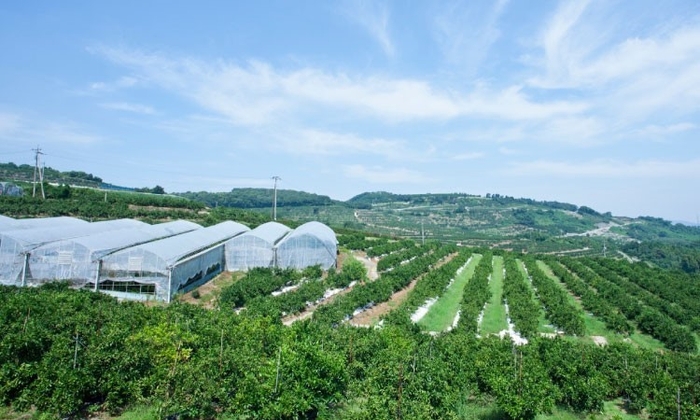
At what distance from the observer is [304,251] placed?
40469mm

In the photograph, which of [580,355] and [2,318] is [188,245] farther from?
[580,355]

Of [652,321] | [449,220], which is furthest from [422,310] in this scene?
[449,220]

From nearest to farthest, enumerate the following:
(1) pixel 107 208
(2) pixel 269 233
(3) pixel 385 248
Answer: (2) pixel 269 233
(1) pixel 107 208
(3) pixel 385 248

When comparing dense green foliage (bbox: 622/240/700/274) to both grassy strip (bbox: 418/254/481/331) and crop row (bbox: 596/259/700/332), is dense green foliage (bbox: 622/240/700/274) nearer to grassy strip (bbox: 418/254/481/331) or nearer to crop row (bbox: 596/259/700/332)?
crop row (bbox: 596/259/700/332)

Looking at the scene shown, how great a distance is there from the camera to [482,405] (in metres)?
15.2

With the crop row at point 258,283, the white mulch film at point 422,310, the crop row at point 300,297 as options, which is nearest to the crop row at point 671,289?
the white mulch film at point 422,310

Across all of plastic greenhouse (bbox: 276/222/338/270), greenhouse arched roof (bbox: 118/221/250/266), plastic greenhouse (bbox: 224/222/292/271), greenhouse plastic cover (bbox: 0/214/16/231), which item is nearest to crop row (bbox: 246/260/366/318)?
plastic greenhouse (bbox: 276/222/338/270)

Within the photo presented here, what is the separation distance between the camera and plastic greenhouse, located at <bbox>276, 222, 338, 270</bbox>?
39.8 metres

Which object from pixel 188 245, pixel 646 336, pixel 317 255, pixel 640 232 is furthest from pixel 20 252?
pixel 640 232

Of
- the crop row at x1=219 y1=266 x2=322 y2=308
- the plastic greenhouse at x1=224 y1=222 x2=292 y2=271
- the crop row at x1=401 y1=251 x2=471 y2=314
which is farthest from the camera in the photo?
the plastic greenhouse at x1=224 y1=222 x2=292 y2=271

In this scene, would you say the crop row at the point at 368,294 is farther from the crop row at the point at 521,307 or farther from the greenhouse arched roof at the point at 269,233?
the greenhouse arched roof at the point at 269,233

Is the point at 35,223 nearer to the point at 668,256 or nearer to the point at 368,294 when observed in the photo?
the point at 368,294

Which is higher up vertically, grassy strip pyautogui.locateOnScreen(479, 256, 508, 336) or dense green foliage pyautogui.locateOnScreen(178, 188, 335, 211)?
dense green foliage pyautogui.locateOnScreen(178, 188, 335, 211)

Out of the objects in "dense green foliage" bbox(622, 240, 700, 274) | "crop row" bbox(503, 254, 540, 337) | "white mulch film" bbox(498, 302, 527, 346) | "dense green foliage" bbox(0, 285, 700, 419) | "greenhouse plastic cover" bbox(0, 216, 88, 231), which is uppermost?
"greenhouse plastic cover" bbox(0, 216, 88, 231)
